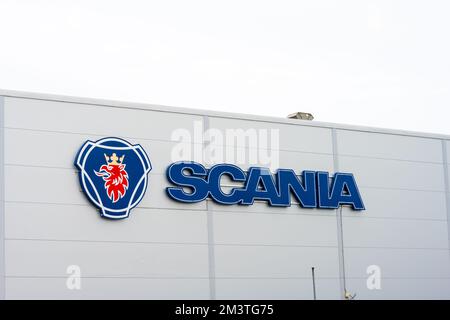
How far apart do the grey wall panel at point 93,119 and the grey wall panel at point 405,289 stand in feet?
22.3

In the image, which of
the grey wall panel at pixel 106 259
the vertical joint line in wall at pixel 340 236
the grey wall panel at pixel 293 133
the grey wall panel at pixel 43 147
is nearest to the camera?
the grey wall panel at pixel 106 259

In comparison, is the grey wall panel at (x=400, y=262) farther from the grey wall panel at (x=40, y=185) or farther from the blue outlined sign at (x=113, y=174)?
the grey wall panel at (x=40, y=185)

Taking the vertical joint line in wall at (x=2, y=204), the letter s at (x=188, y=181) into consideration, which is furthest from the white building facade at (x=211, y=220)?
the letter s at (x=188, y=181)

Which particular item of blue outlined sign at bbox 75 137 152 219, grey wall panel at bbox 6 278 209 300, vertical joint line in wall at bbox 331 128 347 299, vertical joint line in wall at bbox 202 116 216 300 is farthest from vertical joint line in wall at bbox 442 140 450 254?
blue outlined sign at bbox 75 137 152 219

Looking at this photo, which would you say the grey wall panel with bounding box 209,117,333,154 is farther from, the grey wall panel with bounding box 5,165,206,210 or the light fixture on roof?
the grey wall panel with bounding box 5,165,206,210

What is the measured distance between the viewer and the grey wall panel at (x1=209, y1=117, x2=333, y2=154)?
94.5 ft

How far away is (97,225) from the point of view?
2639cm

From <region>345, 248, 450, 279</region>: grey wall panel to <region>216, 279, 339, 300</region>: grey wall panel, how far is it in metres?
0.90

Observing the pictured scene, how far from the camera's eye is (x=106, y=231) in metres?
26.5

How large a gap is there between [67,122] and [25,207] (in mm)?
2431

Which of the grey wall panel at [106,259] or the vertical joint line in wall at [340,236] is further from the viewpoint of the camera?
the vertical joint line in wall at [340,236]

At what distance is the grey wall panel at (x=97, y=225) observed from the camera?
83.2 feet
